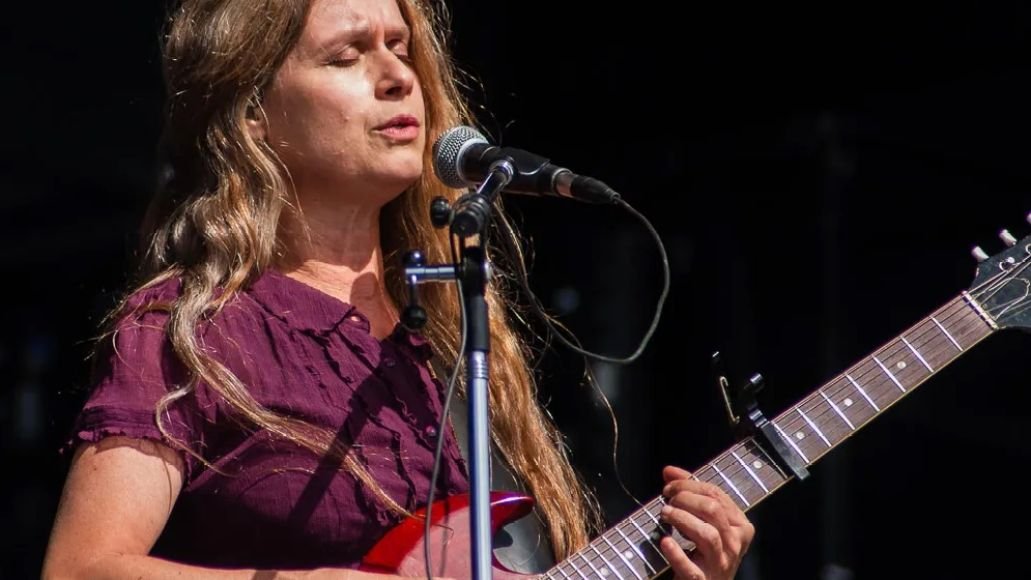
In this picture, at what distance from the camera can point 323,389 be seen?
2.54 meters

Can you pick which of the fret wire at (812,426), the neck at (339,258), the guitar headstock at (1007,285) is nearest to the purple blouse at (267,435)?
the neck at (339,258)

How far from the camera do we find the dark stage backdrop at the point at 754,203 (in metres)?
4.70

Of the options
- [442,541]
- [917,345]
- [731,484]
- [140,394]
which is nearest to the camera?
[140,394]

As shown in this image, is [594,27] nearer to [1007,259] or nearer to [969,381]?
[969,381]

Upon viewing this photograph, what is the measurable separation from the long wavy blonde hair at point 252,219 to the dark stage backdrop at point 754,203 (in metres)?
1.46

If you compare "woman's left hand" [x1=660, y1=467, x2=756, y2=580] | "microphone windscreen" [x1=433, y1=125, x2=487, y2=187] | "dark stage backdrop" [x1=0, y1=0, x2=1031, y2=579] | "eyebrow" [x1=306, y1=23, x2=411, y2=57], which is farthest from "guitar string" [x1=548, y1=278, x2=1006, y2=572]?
"dark stage backdrop" [x1=0, y1=0, x2=1031, y2=579]

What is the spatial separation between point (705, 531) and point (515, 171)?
2.27ft

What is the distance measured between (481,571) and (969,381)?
3331mm

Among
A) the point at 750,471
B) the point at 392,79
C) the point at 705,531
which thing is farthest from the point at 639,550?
the point at 392,79

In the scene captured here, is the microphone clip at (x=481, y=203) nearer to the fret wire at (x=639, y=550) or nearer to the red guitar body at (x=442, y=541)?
the red guitar body at (x=442, y=541)

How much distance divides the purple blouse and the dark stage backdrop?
195 cm

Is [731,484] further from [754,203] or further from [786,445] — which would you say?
[754,203]

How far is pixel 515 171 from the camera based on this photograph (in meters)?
2.28

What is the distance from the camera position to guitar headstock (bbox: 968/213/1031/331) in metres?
2.74
